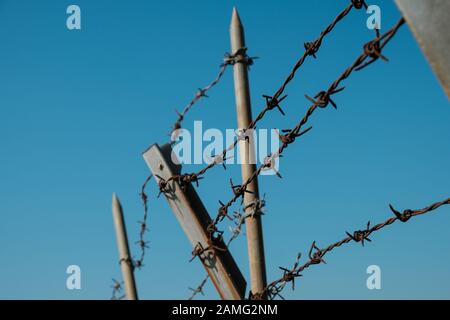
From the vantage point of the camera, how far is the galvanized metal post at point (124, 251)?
707 centimetres

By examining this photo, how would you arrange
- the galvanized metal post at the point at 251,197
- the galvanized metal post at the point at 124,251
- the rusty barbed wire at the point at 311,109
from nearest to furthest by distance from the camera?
the rusty barbed wire at the point at 311,109 < the galvanized metal post at the point at 251,197 < the galvanized metal post at the point at 124,251

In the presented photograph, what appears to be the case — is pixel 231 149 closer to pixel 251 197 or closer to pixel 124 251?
pixel 251 197

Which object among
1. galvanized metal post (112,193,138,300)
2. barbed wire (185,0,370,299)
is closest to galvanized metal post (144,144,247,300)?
barbed wire (185,0,370,299)

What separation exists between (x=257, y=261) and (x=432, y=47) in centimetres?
202

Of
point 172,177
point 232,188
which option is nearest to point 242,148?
point 232,188

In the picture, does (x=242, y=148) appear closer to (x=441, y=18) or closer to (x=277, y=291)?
(x=277, y=291)

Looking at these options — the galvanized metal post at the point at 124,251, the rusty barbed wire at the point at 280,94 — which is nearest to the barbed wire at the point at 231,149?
the rusty barbed wire at the point at 280,94

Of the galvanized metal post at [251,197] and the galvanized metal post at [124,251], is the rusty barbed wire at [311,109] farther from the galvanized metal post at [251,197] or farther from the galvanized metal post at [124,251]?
the galvanized metal post at [124,251]

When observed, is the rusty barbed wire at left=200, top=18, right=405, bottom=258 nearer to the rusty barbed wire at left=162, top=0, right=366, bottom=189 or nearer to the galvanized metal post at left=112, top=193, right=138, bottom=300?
the rusty barbed wire at left=162, top=0, right=366, bottom=189

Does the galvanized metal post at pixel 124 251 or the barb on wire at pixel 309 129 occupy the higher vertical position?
the galvanized metal post at pixel 124 251

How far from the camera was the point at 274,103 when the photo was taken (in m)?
2.63

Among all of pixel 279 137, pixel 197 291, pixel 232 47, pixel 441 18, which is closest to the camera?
pixel 441 18
